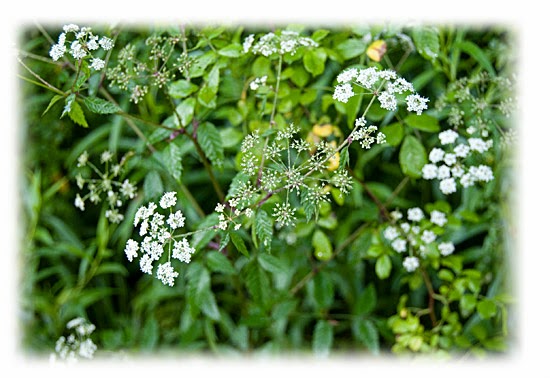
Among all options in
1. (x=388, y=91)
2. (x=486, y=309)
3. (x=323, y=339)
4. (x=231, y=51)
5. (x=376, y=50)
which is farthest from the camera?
(x=323, y=339)

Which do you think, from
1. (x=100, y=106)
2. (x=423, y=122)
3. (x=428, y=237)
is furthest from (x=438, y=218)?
(x=100, y=106)

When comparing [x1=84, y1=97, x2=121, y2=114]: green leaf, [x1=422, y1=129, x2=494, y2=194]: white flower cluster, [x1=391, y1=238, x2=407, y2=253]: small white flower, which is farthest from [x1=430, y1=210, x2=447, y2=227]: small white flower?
[x1=84, y1=97, x2=121, y2=114]: green leaf

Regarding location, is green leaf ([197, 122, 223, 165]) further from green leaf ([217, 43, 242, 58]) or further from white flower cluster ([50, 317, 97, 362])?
white flower cluster ([50, 317, 97, 362])

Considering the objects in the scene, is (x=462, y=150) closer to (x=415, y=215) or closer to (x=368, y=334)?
(x=415, y=215)

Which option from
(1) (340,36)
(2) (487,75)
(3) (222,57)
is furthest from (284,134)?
(2) (487,75)

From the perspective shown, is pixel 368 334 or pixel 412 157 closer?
pixel 412 157

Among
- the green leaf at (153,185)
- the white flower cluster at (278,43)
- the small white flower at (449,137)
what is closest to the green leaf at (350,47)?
the white flower cluster at (278,43)

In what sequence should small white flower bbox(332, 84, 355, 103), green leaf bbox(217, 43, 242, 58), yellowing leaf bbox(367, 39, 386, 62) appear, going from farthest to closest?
yellowing leaf bbox(367, 39, 386, 62) → green leaf bbox(217, 43, 242, 58) → small white flower bbox(332, 84, 355, 103)
